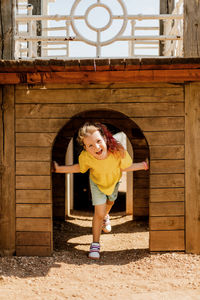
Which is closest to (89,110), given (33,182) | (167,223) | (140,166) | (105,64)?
(105,64)

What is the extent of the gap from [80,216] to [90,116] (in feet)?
Answer: 7.22

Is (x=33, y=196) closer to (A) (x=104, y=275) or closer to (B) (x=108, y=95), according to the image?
(A) (x=104, y=275)

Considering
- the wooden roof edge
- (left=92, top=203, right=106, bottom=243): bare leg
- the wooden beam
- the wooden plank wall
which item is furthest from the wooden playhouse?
(left=92, top=203, right=106, bottom=243): bare leg

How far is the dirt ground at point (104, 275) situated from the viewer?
11.4 feet

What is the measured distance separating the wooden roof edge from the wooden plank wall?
0.39 m

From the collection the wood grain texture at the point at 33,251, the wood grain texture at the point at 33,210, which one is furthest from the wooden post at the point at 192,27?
the wood grain texture at the point at 33,251

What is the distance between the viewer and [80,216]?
765 cm

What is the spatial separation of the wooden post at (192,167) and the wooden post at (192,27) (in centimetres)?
43

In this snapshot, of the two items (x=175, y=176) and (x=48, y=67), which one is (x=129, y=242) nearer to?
(x=175, y=176)

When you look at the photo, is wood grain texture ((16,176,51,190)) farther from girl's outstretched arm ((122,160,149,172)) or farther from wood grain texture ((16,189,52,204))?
girl's outstretched arm ((122,160,149,172))

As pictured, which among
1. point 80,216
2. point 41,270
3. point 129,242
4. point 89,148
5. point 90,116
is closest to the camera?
point 41,270

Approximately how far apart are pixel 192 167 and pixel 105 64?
172cm

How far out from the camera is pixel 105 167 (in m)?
4.54

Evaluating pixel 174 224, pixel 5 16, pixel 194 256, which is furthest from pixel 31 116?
pixel 194 256
